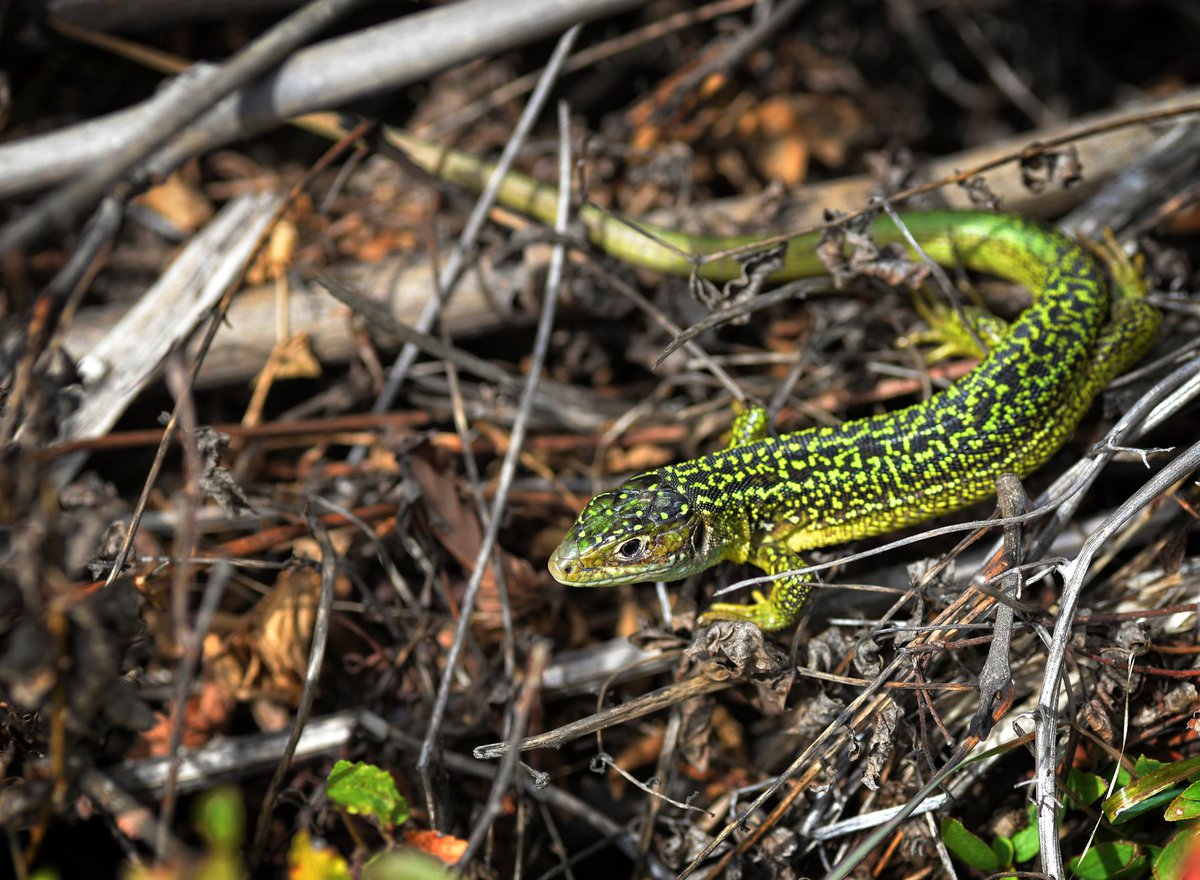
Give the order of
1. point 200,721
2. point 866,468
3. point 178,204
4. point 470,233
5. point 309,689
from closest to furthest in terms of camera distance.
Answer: point 309,689, point 866,468, point 200,721, point 470,233, point 178,204

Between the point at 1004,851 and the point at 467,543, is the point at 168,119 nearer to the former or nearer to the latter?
the point at 467,543

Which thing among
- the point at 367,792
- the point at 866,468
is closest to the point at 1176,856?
the point at 866,468

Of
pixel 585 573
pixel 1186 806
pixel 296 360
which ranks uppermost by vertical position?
pixel 296 360

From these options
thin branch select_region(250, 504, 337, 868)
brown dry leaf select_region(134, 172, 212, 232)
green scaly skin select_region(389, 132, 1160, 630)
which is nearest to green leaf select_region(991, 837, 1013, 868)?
green scaly skin select_region(389, 132, 1160, 630)

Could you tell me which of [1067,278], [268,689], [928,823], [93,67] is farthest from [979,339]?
[93,67]

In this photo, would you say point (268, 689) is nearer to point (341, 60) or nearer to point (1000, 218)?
point (341, 60)
